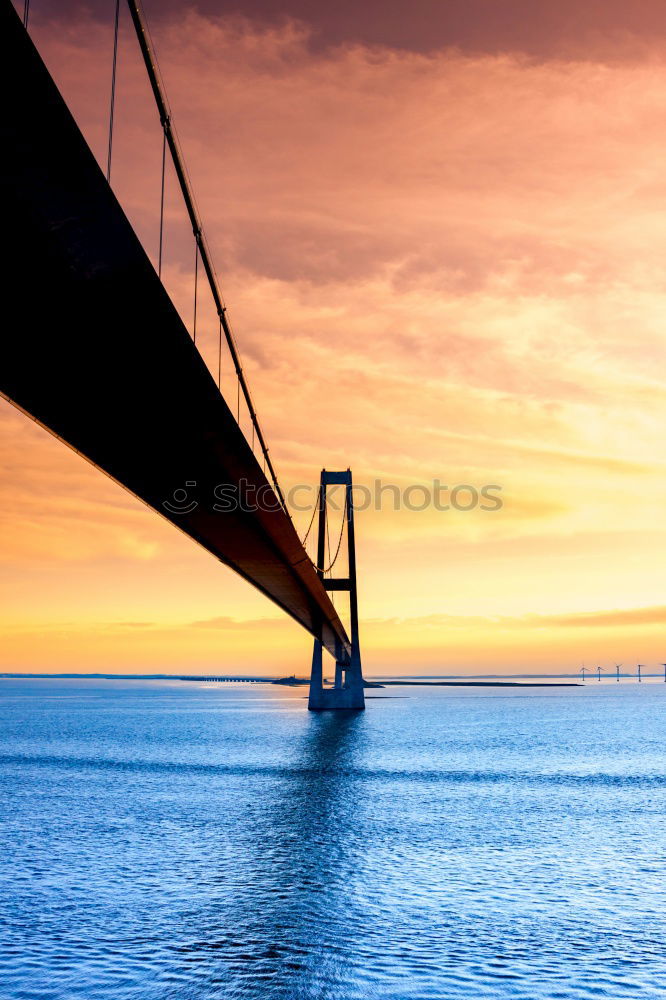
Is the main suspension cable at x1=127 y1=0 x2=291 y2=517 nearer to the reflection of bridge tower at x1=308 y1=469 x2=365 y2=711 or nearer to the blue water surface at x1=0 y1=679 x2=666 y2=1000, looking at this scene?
the blue water surface at x1=0 y1=679 x2=666 y2=1000

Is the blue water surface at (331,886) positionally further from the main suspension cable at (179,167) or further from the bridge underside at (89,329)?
the main suspension cable at (179,167)

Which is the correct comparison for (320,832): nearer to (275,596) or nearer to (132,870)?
(132,870)

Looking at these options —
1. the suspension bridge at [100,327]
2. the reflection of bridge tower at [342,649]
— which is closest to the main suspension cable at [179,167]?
the suspension bridge at [100,327]

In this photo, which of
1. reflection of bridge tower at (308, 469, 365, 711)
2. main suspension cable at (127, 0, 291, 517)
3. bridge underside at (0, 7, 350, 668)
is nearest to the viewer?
bridge underside at (0, 7, 350, 668)

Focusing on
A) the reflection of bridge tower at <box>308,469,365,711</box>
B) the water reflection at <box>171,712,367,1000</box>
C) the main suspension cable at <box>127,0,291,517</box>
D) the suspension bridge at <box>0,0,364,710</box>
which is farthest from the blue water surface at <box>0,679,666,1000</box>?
the reflection of bridge tower at <box>308,469,365,711</box>

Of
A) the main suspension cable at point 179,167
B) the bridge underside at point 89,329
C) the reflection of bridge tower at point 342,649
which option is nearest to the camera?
the bridge underside at point 89,329

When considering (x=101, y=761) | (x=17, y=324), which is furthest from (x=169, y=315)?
(x=101, y=761)

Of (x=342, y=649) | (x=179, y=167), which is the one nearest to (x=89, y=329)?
(x=179, y=167)
